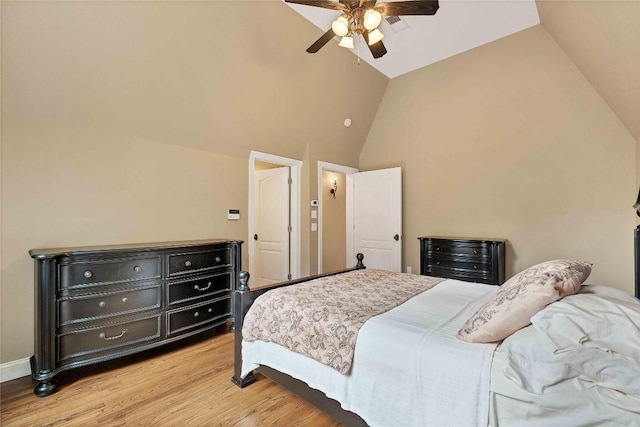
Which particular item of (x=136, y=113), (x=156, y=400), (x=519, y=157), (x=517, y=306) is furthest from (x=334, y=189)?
(x=517, y=306)

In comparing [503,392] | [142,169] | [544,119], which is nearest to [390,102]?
[544,119]

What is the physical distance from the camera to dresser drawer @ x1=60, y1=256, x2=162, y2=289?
2.19m

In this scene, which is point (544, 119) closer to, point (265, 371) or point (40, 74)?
point (265, 371)

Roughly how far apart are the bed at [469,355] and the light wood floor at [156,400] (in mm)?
194

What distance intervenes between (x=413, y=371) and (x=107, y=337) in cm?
235

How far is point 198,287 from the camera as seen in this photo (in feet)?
9.43

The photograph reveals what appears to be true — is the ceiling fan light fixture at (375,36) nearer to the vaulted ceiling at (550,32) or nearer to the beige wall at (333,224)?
the vaulted ceiling at (550,32)

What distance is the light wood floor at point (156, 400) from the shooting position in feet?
5.89

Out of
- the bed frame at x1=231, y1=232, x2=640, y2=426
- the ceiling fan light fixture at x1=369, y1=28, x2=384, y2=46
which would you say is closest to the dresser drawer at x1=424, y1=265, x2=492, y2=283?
the bed frame at x1=231, y1=232, x2=640, y2=426

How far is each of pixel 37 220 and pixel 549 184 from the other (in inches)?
203

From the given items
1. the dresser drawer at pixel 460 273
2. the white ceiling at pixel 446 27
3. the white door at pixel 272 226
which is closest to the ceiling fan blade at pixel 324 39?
the white ceiling at pixel 446 27

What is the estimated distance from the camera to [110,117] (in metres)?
2.67

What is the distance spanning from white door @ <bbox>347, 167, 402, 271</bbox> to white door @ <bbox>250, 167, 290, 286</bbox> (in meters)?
1.24

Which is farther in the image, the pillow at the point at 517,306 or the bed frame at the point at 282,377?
the bed frame at the point at 282,377
